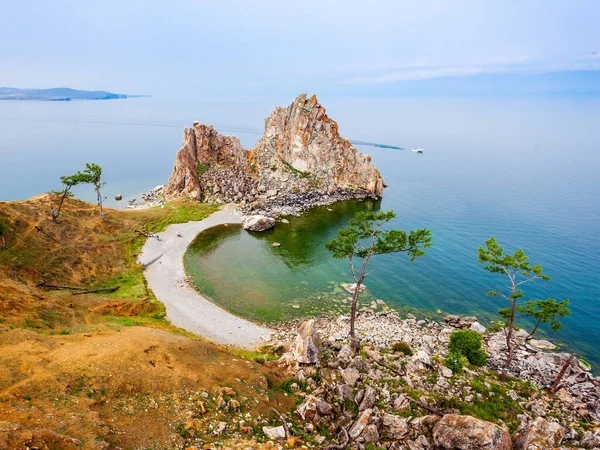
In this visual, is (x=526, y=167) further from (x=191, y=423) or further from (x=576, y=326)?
(x=191, y=423)

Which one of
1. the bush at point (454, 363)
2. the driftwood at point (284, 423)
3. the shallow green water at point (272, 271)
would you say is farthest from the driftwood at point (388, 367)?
the shallow green water at point (272, 271)

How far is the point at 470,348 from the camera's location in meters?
35.7

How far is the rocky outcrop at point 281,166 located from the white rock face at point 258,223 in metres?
14.8

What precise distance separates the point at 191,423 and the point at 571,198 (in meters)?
130

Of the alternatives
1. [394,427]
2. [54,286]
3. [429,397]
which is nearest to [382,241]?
[429,397]

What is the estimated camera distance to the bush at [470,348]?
3556 centimetres

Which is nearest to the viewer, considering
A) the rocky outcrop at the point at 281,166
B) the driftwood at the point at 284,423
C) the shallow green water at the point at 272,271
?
the driftwood at the point at 284,423

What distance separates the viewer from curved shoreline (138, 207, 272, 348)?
139 ft

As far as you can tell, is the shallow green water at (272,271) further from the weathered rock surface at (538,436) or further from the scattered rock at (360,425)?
the weathered rock surface at (538,436)

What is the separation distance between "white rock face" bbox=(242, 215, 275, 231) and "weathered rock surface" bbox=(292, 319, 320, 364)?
154 feet

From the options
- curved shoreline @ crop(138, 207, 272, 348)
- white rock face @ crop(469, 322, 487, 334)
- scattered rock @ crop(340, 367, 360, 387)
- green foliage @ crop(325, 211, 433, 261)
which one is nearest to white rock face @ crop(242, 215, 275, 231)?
curved shoreline @ crop(138, 207, 272, 348)

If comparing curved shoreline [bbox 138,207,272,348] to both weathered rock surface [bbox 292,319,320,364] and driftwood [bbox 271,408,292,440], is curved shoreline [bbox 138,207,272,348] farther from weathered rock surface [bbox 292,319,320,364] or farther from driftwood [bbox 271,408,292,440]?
driftwood [bbox 271,408,292,440]

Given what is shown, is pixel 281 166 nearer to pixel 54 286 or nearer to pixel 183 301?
pixel 183 301

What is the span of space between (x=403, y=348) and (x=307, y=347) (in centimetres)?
1239
